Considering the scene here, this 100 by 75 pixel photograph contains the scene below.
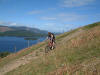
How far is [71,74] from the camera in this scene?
14.7 feet

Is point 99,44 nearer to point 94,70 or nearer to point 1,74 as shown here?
point 94,70

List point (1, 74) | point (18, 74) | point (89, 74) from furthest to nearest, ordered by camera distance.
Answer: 1. point (1, 74)
2. point (18, 74)
3. point (89, 74)

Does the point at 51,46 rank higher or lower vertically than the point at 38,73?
higher

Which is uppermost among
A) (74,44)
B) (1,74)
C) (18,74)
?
(74,44)

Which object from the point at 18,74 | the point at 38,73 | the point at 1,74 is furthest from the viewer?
the point at 1,74

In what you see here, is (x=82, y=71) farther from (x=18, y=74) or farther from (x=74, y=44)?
(x=74, y=44)

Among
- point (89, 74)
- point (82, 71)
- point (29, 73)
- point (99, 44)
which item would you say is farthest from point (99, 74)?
point (99, 44)

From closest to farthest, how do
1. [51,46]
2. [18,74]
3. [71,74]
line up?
[71,74], [18,74], [51,46]

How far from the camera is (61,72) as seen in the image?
483cm

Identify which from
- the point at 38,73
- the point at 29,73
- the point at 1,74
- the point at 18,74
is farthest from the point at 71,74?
the point at 1,74

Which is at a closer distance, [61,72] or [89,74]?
[89,74]

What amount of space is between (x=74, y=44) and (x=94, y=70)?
688cm

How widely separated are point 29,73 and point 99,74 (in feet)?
14.0

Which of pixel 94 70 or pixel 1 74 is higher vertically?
pixel 94 70
